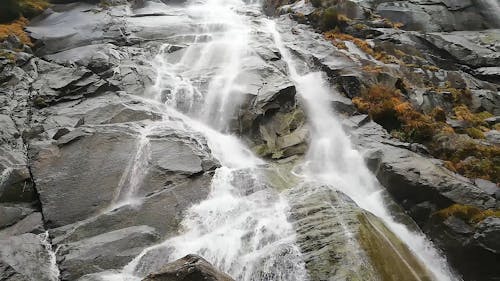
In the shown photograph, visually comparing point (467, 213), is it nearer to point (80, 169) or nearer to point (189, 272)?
point (189, 272)

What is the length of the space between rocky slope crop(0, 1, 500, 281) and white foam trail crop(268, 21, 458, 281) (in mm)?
375

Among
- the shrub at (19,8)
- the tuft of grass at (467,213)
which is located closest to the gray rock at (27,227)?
the tuft of grass at (467,213)

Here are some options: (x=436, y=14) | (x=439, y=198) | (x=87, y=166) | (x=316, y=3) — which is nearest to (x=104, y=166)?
(x=87, y=166)

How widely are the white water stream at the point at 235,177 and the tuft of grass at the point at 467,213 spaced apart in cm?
95

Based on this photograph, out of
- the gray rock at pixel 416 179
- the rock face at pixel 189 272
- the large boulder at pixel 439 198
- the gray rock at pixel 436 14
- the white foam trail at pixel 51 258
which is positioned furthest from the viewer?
the gray rock at pixel 436 14

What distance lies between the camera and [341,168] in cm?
1418

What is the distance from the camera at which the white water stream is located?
9.70 metres

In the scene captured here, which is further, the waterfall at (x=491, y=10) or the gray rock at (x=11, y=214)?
the waterfall at (x=491, y=10)

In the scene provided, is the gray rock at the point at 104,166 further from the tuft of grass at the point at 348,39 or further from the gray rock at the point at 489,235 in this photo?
the tuft of grass at the point at 348,39

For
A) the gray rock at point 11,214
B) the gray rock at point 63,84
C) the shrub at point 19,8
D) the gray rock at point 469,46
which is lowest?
the gray rock at point 11,214

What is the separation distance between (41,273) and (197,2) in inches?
1054

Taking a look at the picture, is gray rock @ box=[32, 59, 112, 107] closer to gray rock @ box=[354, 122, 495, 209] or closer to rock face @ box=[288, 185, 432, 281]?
rock face @ box=[288, 185, 432, 281]

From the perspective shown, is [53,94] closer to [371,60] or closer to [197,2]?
[371,60]

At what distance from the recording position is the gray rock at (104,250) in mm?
9791
